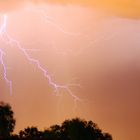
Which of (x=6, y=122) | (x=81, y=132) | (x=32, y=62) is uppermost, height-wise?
(x=32, y=62)

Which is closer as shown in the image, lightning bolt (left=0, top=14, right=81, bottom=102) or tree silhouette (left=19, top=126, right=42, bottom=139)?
tree silhouette (left=19, top=126, right=42, bottom=139)

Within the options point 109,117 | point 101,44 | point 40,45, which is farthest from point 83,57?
point 109,117

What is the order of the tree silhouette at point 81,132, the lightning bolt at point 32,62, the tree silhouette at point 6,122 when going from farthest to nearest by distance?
1. the lightning bolt at point 32,62
2. the tree silhouette at point 6,122
3. the tree silhouette at point 81,132

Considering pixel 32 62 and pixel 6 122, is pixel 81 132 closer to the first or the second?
pixel 6 122

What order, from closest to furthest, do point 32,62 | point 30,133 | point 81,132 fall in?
point 81,132 < point 30,133 < point 32,62

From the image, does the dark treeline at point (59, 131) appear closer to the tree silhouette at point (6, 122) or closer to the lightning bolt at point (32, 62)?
the tree silhouette at point (6, 122)

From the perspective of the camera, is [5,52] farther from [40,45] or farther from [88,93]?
[88,93]

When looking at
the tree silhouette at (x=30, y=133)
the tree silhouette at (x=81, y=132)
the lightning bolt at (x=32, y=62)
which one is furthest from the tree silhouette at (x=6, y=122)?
the lightning bolt at (x=32, y=62)

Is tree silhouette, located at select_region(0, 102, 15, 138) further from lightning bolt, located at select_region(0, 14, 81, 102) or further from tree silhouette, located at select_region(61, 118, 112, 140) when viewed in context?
lightning bolt, located at select_region(0, 14, 81, 102)

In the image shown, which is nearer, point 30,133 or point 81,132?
point 81,132

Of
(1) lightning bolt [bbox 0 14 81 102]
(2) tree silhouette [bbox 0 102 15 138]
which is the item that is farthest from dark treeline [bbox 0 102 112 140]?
(1) lightning bolt [bbox 0 14 81 102]

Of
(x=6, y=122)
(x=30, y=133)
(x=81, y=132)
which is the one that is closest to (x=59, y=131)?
(x=81, y=132)

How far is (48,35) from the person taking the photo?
6809 millimetres

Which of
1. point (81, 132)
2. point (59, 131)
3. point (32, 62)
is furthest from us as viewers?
point (32, 62)
